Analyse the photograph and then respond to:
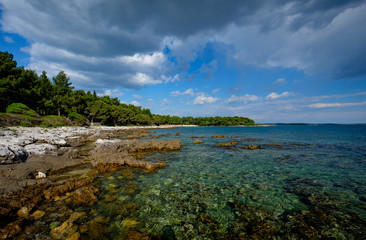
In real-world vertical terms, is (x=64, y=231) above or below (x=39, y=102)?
below

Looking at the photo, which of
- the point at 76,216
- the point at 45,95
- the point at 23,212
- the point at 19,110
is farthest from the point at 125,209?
the point at 45,95

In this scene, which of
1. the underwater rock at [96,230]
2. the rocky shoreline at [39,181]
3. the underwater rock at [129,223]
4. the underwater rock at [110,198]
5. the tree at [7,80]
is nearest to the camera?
the underwater rock at [96,230]

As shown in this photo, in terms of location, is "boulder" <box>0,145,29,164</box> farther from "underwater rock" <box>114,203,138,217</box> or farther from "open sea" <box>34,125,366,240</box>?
"underwater rock" <box>114,203,138,217</box>

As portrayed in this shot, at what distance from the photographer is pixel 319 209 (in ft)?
21.2

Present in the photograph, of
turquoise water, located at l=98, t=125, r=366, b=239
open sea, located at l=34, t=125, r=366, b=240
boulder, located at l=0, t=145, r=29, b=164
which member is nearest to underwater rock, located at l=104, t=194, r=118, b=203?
open sea, located at l=34, t=125, r=366, b=240

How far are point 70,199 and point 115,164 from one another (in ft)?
17.2

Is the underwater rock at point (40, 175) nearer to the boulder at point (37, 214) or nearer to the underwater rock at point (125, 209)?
the boulder at point (37, 214)

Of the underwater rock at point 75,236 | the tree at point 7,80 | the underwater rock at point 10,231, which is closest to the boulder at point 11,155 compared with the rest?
the underwater rock at point 10,231

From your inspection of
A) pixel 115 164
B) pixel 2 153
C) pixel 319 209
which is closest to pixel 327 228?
pixel 319 209

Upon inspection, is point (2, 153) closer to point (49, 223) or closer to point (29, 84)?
point (49, 223)

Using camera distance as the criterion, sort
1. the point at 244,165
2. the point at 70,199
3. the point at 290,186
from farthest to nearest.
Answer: the point at 244,165 < the point at 290,186 < the point at 70,199

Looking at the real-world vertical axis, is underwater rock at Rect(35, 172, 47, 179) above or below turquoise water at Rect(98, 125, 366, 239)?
above

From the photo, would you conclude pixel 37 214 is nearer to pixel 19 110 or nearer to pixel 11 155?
pixel 11 155

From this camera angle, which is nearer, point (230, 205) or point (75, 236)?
point (75, 236)
